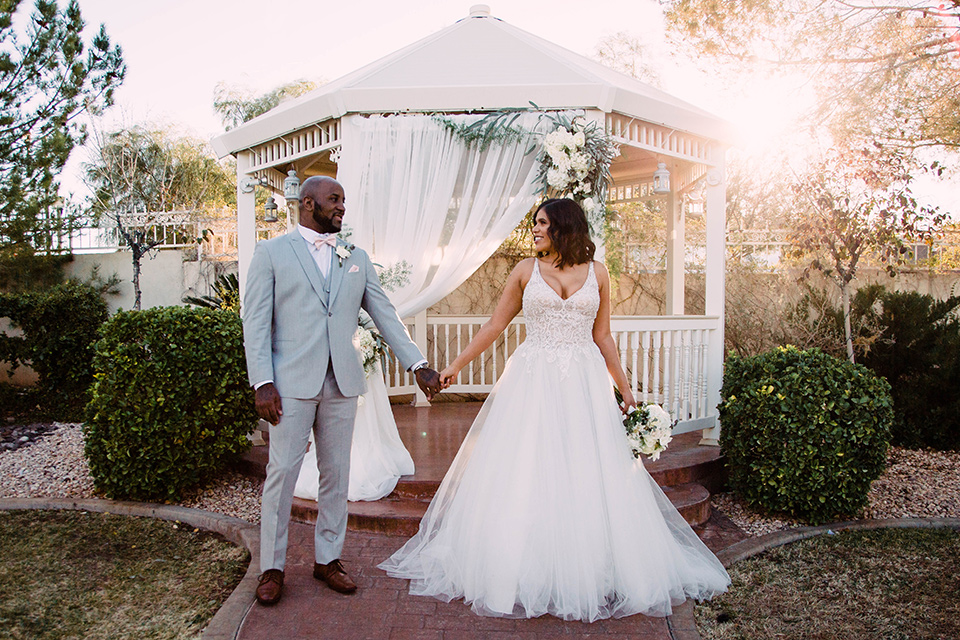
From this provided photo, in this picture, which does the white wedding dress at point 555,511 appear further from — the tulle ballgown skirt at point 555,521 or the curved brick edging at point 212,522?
the curved brick edging at point 212,522

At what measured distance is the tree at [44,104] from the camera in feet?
29.1

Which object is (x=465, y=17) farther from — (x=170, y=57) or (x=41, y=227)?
(x=170, y=57)

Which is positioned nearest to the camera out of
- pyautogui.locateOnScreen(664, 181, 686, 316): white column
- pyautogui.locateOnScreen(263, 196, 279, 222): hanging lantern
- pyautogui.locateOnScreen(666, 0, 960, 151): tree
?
pyautogui.locateOnScreen(263, 196, 279, 222): hanging lantern

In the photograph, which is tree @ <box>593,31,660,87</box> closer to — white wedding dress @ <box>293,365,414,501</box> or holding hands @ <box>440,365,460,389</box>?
white wedding dress @ <box>293,365,414,501</box>

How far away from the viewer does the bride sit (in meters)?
3.05

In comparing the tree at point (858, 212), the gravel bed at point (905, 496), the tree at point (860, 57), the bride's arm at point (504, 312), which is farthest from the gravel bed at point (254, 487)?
the tree at point (860, 57)

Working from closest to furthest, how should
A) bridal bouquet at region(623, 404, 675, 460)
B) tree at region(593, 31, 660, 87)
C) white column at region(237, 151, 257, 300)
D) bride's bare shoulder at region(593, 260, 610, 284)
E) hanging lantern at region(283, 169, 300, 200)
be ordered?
bridal bouquet at region(623, 404, 675, 460), bride's bare shoulder at region(593, 260, 610, 284), hanging lantern at region(283, 169, 300, 200), white column at region(237, 151, 257, 300), tree at region(593, 31, 660, 87)

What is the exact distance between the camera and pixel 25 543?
3.95m

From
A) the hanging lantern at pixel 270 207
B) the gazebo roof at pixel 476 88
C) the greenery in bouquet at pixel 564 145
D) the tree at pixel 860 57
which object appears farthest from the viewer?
the tree at pixel 860 57

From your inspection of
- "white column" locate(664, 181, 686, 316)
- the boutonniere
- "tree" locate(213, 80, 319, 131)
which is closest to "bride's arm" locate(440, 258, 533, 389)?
the boutonniere

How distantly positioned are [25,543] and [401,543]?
224 cm

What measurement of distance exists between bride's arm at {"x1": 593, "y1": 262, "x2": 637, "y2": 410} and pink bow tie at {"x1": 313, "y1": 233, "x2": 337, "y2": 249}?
136 cm

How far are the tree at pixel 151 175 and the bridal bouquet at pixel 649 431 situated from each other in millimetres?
17284

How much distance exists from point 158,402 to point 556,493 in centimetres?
292
